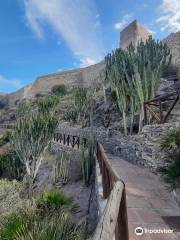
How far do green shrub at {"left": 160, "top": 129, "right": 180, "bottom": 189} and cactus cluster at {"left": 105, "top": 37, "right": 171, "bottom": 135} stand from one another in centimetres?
491

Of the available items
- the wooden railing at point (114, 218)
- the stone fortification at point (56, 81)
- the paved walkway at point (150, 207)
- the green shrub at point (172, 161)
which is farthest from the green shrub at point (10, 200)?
the stone fortification at point (56, 81)

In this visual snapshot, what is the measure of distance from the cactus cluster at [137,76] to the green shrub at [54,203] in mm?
4701

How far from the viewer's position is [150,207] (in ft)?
11.5

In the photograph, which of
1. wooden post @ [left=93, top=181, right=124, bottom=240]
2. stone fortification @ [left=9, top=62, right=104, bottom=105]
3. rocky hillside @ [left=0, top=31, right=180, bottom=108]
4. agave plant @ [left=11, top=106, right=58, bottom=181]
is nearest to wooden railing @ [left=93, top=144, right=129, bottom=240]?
wooden post @ [left=93, top=181, right=124, bottom=240]

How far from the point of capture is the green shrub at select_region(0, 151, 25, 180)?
10.3 m

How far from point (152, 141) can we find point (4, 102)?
46441 millimetres

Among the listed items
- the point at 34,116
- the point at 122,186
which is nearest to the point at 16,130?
the point at 34,116

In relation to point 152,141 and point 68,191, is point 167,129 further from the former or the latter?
point 68,191

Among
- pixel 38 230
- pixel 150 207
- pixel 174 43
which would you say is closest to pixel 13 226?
pixel 38 230

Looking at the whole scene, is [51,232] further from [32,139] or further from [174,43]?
[174,43]

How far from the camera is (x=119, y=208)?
167 cm

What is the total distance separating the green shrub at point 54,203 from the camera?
17.8 feet

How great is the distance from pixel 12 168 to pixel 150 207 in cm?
827

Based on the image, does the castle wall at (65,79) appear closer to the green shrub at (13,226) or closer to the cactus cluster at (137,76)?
the cactus cluster at (137,76)
